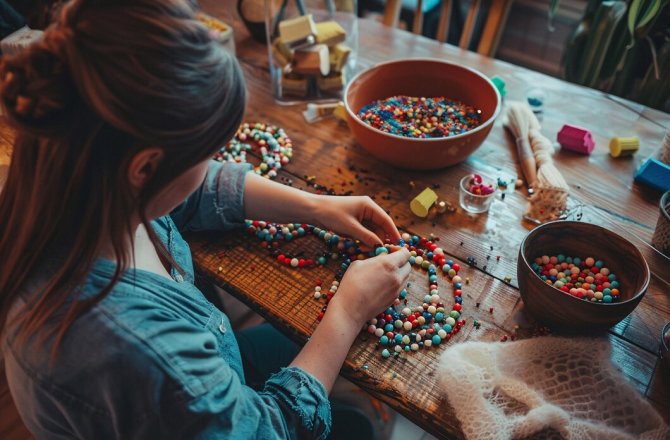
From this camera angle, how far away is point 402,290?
93cm

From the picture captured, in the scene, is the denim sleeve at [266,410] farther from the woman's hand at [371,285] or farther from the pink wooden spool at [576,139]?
the pink wooden spool at [576,139]

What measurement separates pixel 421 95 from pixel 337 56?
281 mm

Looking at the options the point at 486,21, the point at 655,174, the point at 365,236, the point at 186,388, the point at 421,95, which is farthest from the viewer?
the point at 486,21

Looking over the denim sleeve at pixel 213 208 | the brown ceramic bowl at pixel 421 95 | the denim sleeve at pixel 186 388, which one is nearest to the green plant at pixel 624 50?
the brown ceramic bowl at pixel 421 95

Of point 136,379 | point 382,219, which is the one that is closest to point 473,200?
point 382,219

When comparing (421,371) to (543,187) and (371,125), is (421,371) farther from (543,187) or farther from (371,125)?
A: (371,125)

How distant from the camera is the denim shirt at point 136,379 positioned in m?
0.59

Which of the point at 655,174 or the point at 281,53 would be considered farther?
the point at 281,53

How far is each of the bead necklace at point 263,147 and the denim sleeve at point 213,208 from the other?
15cm

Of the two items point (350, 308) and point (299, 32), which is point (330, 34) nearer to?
point (299, 32)

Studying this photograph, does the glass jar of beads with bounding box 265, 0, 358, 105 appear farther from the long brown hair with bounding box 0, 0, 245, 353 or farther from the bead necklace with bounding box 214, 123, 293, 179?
the long brown hair with bounding box 0, 0, 245, 353

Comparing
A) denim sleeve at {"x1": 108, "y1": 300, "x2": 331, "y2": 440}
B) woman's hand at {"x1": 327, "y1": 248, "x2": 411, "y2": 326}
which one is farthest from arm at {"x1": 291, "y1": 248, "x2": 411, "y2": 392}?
denim sleeve at {"x1": 108, "y1": 300, "x2": 331, "y2": 440}

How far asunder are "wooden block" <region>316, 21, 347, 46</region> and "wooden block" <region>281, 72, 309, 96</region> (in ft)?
0.38

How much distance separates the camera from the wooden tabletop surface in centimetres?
80
